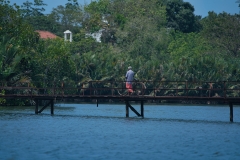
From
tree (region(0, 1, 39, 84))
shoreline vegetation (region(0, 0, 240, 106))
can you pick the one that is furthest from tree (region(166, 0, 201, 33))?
tree (region(0, 1, 39, 84))

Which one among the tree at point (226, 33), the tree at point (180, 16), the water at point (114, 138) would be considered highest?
the tree at point (180, 16)

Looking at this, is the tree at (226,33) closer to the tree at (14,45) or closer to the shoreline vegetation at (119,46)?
the shoreline vegetation at (119,46)

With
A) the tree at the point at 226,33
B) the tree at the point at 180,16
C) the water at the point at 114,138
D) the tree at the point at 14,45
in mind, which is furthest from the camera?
the tree at the point at 180,16

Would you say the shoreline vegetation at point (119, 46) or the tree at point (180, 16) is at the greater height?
the tree at point (180, 16)

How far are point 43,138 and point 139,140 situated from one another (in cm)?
448

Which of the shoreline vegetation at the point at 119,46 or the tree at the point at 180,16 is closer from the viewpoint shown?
the shoreline vegetation at the point at 119,46

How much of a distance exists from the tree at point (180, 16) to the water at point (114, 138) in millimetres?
64813

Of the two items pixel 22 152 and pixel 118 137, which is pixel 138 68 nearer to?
pixel 118 137

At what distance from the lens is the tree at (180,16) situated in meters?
108

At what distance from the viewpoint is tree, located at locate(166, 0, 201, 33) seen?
108062 mm

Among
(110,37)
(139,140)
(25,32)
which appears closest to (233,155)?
(139,140)

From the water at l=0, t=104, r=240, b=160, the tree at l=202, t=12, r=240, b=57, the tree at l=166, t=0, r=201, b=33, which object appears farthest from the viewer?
the tree at l=166, t=0, r=201, b=33

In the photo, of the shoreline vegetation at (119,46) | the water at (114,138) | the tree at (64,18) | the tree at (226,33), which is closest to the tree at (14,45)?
the shoreline vegetation at (119,46)

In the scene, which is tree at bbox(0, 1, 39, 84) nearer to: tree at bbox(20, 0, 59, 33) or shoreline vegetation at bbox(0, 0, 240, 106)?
shoreline vegetation at bbox(0, 0, 240, 106)
